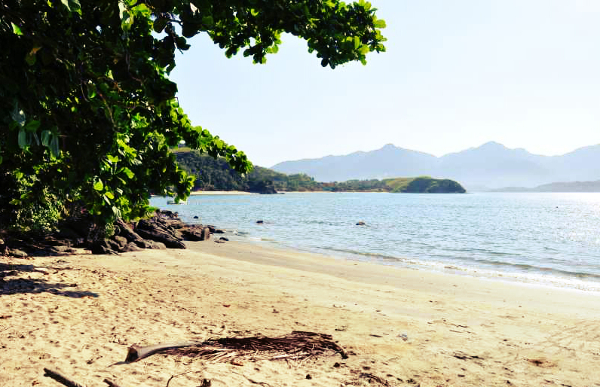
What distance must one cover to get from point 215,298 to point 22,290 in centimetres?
493

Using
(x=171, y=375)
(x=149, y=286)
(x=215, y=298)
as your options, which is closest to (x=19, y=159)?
(x=149, y=286)

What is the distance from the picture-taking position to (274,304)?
11.4 metres

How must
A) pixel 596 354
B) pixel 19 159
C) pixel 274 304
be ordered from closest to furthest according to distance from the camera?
pixel 596 354 < pixel 19 159 < pixel 274 304

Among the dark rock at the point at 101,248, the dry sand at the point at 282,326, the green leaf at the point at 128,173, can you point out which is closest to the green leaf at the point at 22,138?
the dry sand at the point at 282,326

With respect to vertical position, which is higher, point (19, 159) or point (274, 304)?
point (19, 159)

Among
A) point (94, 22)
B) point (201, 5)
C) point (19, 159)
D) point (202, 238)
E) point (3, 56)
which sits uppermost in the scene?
point (94, 22)

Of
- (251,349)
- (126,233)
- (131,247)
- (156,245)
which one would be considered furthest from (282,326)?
(126,233)

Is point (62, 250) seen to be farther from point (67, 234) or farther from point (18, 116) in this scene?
point (18, 116)

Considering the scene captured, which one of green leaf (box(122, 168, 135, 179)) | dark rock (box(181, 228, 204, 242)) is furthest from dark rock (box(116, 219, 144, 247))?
green leaf (box(122, 168, 135, 179))

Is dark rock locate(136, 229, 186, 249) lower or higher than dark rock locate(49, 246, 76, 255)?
lower

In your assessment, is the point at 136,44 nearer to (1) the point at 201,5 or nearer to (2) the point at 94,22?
(1) the point at 201,5

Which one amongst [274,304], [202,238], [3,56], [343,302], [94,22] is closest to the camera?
[3,56]

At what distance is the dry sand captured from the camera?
21.1ft

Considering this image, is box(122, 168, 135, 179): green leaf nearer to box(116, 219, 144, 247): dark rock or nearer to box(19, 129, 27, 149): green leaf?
box(19, 129, 27, 149): green leaf
